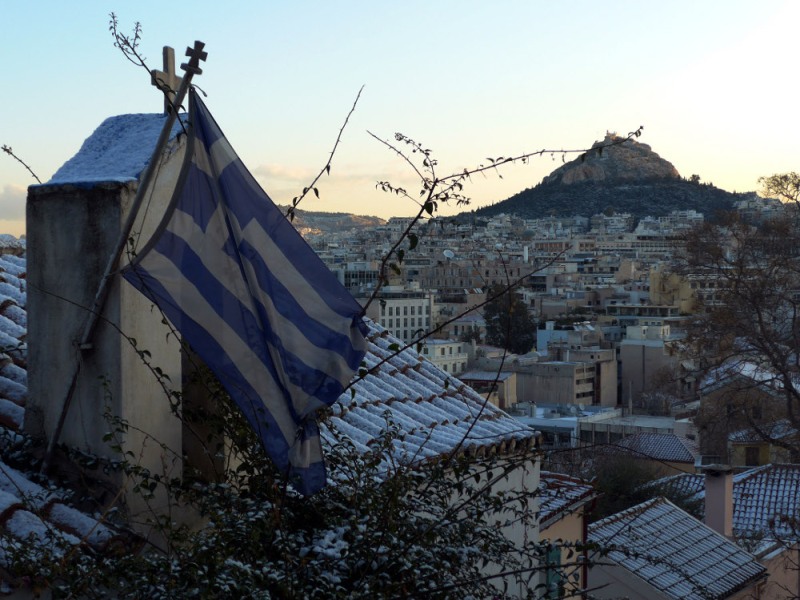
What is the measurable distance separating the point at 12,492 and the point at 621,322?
65815 mm

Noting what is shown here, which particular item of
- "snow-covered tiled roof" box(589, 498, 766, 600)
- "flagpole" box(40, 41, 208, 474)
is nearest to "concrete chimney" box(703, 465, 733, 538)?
"snow-covered tiled roof" box(589, 498, 766, 600)

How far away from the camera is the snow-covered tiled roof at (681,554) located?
363 inches

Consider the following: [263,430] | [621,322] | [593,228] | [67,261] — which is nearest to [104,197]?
[67,261]

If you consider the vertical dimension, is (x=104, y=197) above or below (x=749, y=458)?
above

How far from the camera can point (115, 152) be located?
3514 mm

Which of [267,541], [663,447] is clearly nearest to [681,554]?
[267,541]

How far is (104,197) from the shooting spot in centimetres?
326

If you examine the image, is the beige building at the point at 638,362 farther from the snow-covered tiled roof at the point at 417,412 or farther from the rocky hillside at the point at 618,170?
the rocky hillside at the point at 618,170

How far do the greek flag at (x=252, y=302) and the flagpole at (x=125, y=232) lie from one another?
0.08 metres

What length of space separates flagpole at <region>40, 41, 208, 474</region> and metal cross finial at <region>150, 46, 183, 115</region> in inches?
0.6

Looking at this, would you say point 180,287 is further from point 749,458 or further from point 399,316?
point 399,316

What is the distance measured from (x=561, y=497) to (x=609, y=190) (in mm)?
167846

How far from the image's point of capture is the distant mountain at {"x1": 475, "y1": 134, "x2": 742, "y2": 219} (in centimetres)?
16581

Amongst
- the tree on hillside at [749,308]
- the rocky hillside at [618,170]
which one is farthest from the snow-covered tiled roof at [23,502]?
the rocky hillside at [618,170]
